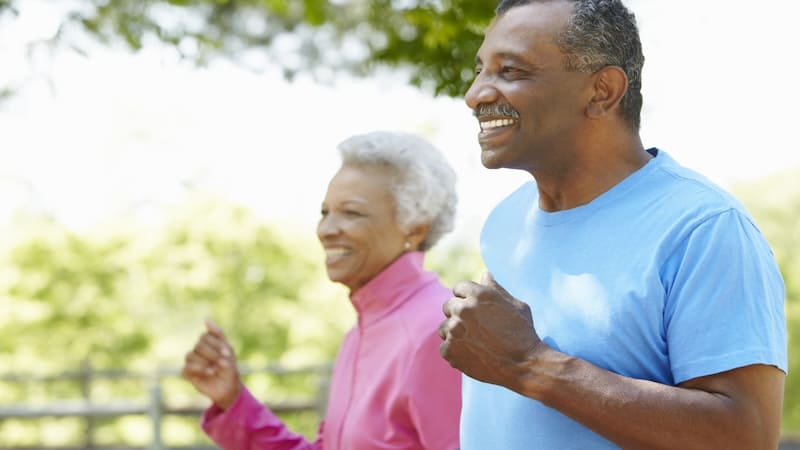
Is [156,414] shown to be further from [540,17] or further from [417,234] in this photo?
[540,17]

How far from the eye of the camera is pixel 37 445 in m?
11.0

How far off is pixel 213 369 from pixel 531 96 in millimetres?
1478

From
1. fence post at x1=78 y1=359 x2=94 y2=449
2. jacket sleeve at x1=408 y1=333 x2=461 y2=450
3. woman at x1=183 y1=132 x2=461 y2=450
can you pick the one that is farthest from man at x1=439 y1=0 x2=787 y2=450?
fence post at x1=78 y1=359 x2=94 y2=449

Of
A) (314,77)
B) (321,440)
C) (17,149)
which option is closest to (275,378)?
(17,149)

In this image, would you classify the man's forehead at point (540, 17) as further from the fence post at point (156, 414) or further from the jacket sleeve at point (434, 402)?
the fence post at point (156, 414)

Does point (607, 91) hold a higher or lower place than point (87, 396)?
higher

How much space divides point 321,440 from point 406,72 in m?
1.70

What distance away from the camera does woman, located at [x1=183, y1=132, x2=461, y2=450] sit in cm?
284

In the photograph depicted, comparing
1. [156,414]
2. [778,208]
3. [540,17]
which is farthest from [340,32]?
[778,208]

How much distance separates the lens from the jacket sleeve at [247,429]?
297 centimetres

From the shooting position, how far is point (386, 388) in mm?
2682

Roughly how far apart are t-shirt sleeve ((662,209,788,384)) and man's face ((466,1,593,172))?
29cm

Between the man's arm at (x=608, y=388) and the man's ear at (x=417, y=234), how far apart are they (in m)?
1.25

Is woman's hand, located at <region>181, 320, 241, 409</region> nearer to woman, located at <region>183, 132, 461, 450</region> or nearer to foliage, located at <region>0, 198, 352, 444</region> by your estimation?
woman, located at <region>183, 132, 461, 450</region>
